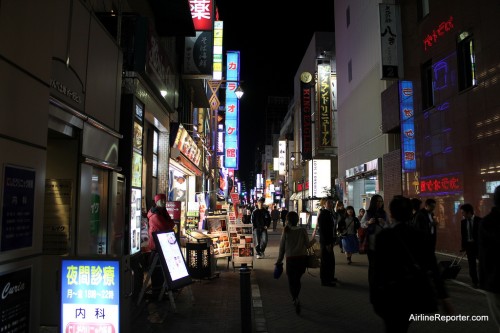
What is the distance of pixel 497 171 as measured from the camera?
12.4m

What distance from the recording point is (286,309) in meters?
8.11

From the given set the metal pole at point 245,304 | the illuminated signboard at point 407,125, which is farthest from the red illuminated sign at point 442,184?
the metal pole at point 245,304

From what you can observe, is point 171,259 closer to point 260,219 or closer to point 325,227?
point 325,227

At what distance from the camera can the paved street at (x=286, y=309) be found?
6.84m

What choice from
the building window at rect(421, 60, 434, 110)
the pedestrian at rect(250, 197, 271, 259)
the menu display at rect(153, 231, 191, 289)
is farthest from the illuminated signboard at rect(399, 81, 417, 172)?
the menu display at rect(153, 231, 191, 289)

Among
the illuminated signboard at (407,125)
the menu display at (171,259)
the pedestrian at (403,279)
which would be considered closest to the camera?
the pedestrian at (403,279)

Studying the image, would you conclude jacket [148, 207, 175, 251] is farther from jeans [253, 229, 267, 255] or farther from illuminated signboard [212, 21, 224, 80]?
illuminated signboard [212, 21, 224, 80]

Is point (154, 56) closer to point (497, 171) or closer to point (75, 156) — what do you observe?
point (75, 156)

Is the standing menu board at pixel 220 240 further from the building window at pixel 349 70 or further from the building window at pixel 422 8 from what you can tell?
the building window at pixel 349 70

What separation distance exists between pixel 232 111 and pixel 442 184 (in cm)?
2269

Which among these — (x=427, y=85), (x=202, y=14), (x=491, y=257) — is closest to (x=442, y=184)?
(x=427, y=85)

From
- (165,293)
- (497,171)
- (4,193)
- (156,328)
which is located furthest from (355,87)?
(4,193)

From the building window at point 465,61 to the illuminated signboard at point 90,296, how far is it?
44.2 feet

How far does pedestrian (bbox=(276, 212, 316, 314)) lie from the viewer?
7.86 m
